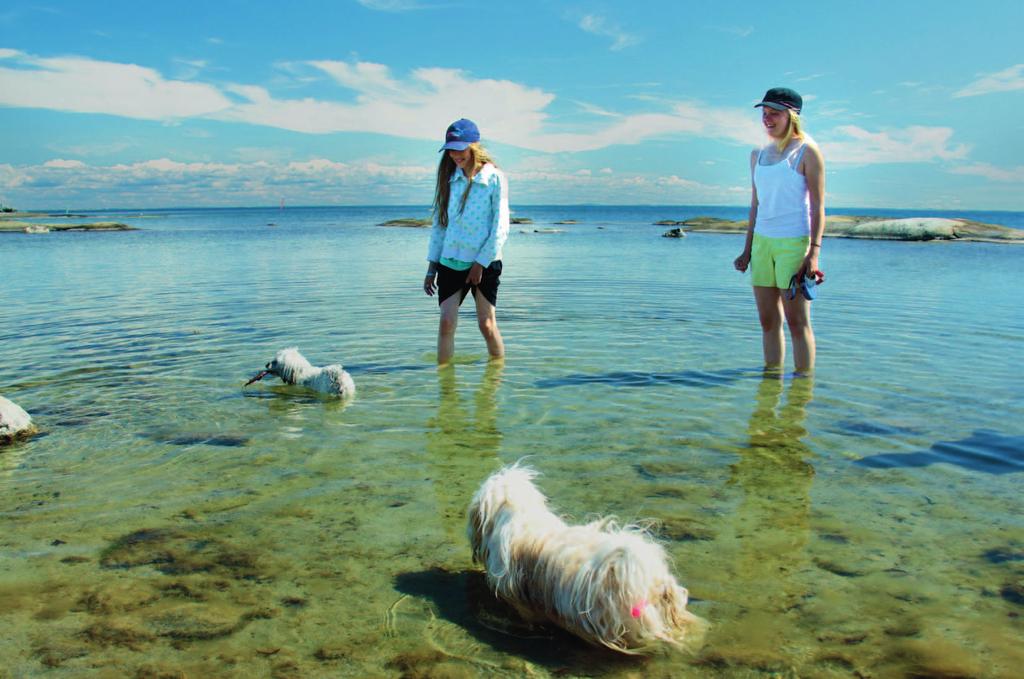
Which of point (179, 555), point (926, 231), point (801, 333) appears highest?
point (926, 231)

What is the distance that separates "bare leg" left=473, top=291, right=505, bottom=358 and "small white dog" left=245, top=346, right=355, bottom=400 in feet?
4.85

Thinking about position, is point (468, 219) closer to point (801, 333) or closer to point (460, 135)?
point (460, 135)

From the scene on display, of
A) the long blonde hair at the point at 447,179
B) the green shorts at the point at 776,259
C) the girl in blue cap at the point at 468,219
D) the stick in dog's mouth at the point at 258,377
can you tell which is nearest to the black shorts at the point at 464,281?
the girl in blue cap at the point at 468,219

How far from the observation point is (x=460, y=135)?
6.42 meters

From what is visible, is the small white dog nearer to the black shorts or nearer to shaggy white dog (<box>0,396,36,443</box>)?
the black shorts

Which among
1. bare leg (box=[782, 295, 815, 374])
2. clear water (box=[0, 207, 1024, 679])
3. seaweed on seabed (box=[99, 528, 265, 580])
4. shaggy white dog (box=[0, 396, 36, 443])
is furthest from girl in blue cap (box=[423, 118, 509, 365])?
seaweed on seabed (box=[99, 528, 265, 580])

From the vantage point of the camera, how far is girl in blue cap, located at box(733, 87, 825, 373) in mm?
6121

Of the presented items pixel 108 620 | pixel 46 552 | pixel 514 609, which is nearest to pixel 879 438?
pixel 514 609

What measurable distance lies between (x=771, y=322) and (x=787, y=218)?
1.02 m

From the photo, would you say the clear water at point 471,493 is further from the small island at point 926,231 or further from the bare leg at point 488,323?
the small island at point 926,231

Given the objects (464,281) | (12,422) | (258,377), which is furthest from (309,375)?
(12,422)

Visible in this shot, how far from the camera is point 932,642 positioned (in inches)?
99.8

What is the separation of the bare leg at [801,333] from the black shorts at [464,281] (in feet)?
8.77

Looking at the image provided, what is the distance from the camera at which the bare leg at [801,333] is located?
21.3 feet
